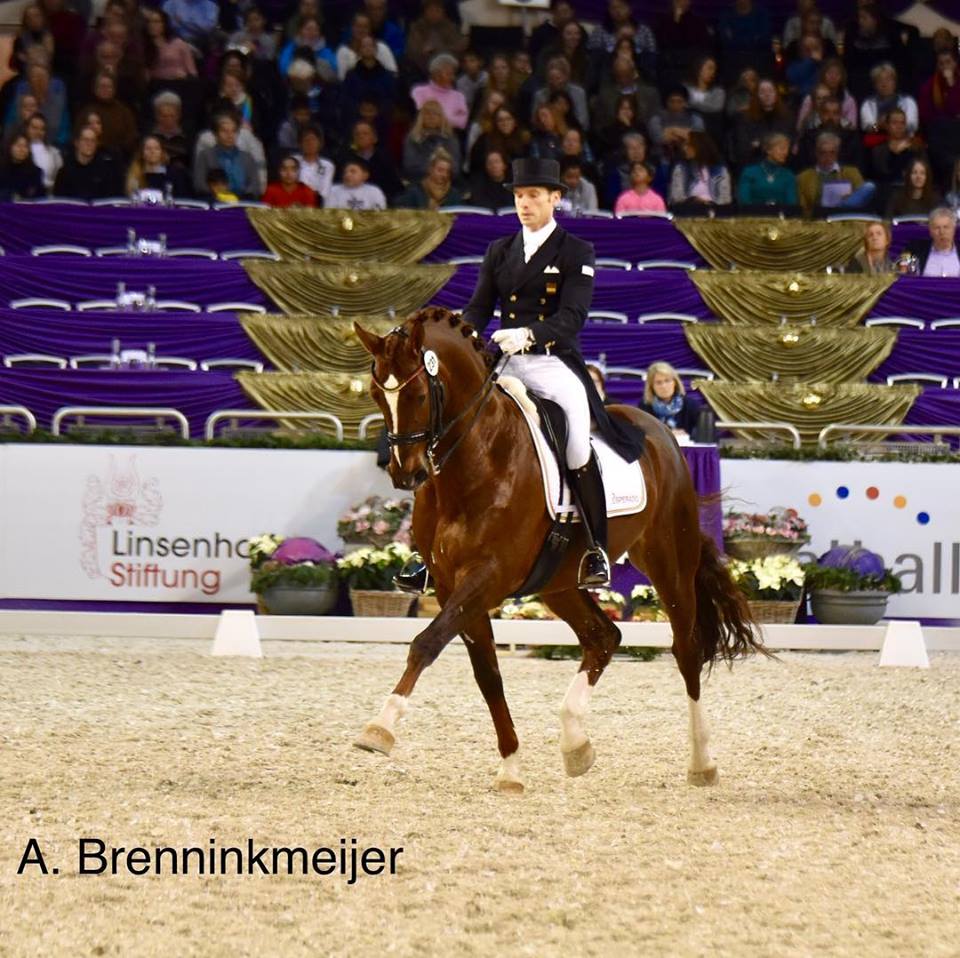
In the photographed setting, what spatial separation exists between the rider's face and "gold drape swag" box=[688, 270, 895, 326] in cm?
963

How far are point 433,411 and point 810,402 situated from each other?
934cm

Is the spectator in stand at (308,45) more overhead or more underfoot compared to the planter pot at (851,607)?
more overhead

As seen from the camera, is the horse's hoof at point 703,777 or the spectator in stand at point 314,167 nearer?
the horse's hoof at point 703,777

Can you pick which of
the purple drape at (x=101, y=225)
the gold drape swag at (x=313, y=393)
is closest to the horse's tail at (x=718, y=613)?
the gold drape swag at (x=313, y=393)

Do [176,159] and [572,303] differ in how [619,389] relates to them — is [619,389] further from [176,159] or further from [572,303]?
[572,303]

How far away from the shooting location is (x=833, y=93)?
712 inches

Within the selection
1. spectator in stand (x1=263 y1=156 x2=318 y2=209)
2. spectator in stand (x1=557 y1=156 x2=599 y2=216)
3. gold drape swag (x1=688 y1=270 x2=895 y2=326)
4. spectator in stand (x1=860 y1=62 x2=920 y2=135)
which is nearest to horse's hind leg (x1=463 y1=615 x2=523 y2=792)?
gold drape swag (x1=688 y1=270 x2=895 y2=326)

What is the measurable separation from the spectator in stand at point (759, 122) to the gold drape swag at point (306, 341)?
5.06 meters

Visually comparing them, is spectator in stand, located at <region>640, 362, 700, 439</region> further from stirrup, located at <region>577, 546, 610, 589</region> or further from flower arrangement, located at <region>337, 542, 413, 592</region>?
stirrup, located at <region>577, 546, 610, 589</region>

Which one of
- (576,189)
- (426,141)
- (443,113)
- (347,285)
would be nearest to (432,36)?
(443,113)

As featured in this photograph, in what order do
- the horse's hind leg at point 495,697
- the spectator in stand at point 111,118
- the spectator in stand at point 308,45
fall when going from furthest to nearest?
1. the spectator in stand at point 308,45
2. the spectator in stand at point 111,118
3. the horse's hind leg at point 495,697

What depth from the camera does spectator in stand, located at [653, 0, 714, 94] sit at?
63.7 feet

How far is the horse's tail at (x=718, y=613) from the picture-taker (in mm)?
6957

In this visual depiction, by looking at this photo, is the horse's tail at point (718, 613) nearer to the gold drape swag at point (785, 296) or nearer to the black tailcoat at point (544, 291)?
the black tailcoat at point (544, 291)
